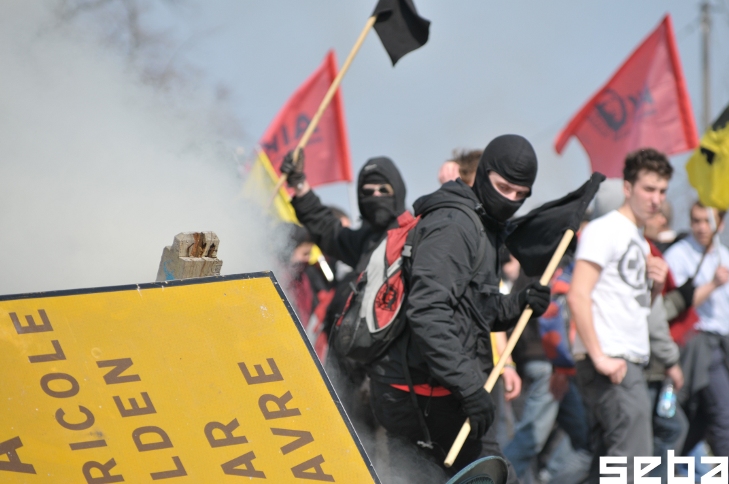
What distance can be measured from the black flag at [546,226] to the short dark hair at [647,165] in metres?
1.15

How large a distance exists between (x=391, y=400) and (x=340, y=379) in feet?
2.87

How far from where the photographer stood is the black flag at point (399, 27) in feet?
17.7

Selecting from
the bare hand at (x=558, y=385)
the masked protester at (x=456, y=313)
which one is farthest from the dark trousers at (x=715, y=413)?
the masked protester at (x=456, y=313)

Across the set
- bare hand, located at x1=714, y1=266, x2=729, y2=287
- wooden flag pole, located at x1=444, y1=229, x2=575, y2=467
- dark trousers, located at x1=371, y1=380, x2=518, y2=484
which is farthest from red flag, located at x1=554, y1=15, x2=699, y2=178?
dark trousers, located at x1=371, y1=380, x2=518, y2=484

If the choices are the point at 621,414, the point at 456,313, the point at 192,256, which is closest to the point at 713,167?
the point at 621,414

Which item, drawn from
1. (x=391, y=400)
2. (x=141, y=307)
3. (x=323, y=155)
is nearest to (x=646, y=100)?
(x=323, y=155)

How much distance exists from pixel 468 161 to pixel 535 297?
51.1 inches

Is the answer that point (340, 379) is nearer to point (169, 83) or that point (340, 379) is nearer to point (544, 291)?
point (544, 291)

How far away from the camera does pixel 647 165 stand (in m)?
5.15

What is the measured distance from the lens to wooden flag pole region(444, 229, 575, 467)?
Answer: 3488 millimetres

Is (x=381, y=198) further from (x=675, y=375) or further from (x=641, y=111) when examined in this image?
(x=641, y=111)

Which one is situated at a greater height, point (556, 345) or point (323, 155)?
point (323, 155)

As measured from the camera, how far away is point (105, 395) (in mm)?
2195

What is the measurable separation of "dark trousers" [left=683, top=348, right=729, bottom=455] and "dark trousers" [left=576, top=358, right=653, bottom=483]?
4.26 feet
